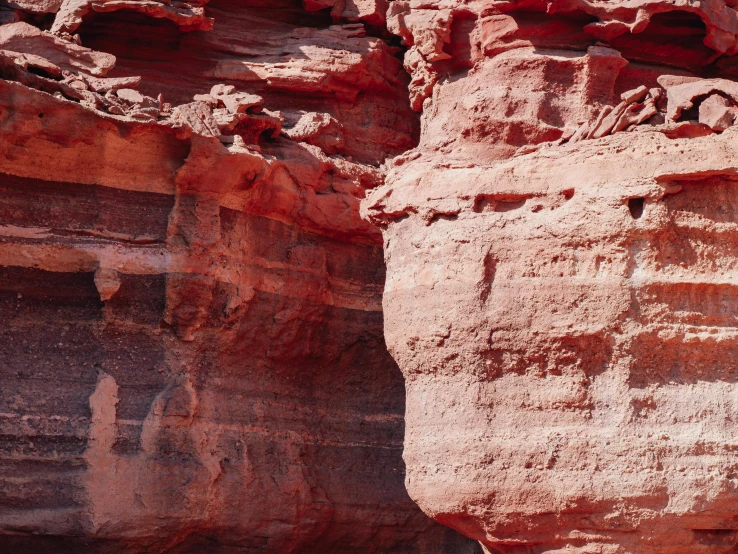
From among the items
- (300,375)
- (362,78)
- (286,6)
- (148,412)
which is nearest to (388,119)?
(362,78)

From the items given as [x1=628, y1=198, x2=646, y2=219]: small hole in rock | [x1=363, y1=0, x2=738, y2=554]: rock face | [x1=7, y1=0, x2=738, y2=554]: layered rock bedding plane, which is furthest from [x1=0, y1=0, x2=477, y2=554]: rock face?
[x1=628, y1=198, x2=646, y2=219]: small hole in rock

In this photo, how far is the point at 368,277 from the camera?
852 cm

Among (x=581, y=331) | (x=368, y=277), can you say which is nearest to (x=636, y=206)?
(x=581, y=331)

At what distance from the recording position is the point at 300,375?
820cm

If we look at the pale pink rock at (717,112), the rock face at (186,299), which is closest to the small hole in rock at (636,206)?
the pale pink rock at (717,112)

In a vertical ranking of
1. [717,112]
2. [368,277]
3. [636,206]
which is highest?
[717,112]

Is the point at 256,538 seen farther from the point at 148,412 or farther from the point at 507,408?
the point at 507,408

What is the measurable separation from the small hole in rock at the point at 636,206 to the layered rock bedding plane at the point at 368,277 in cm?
2

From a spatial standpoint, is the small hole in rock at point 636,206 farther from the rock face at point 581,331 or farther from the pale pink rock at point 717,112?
the pale pink rock at point 717,112

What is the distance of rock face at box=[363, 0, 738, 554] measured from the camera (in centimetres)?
554

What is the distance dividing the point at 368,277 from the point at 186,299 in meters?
1.57

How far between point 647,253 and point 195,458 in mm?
3310

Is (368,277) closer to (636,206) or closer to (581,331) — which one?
(581,331)

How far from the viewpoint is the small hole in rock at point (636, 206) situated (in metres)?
5.70
